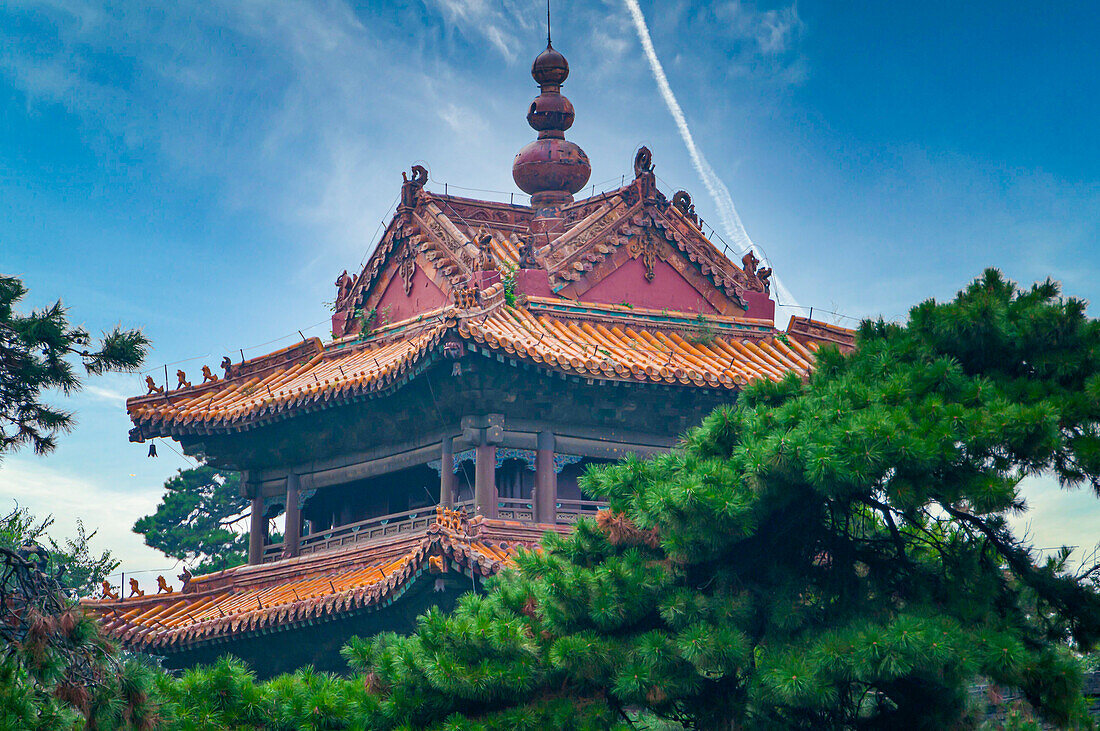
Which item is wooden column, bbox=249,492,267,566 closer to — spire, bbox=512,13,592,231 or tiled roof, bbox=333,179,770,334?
tiled roof, bbox=333,179,770,334

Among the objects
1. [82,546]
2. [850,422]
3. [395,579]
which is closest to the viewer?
[850,422]

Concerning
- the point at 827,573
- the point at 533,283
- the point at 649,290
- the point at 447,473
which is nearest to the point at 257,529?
the point at 447,473

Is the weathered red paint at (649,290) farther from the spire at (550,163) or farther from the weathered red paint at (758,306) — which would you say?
the spire at (550,163)

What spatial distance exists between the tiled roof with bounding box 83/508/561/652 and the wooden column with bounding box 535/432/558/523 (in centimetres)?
48

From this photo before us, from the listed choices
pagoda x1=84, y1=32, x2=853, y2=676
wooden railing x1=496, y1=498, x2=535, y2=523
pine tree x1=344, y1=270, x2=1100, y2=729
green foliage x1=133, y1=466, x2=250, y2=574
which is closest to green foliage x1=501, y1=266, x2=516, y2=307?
pagoda x1=84, y1=32, x2=853, y2=676

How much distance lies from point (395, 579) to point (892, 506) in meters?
5.61

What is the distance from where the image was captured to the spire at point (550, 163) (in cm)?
1923

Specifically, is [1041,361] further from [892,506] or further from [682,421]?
[682,421]

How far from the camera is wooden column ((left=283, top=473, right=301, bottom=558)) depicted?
56.0 feet

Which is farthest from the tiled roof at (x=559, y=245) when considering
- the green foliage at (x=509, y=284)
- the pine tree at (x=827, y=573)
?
the pine tree at (x=827, y=573)

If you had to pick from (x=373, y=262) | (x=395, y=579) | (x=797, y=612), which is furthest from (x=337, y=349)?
(x=797, y=612)

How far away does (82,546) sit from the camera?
32062mm

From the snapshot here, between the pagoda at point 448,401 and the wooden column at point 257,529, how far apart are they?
0.06 ft

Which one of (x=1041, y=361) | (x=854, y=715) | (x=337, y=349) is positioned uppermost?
(x=337, y=349)
